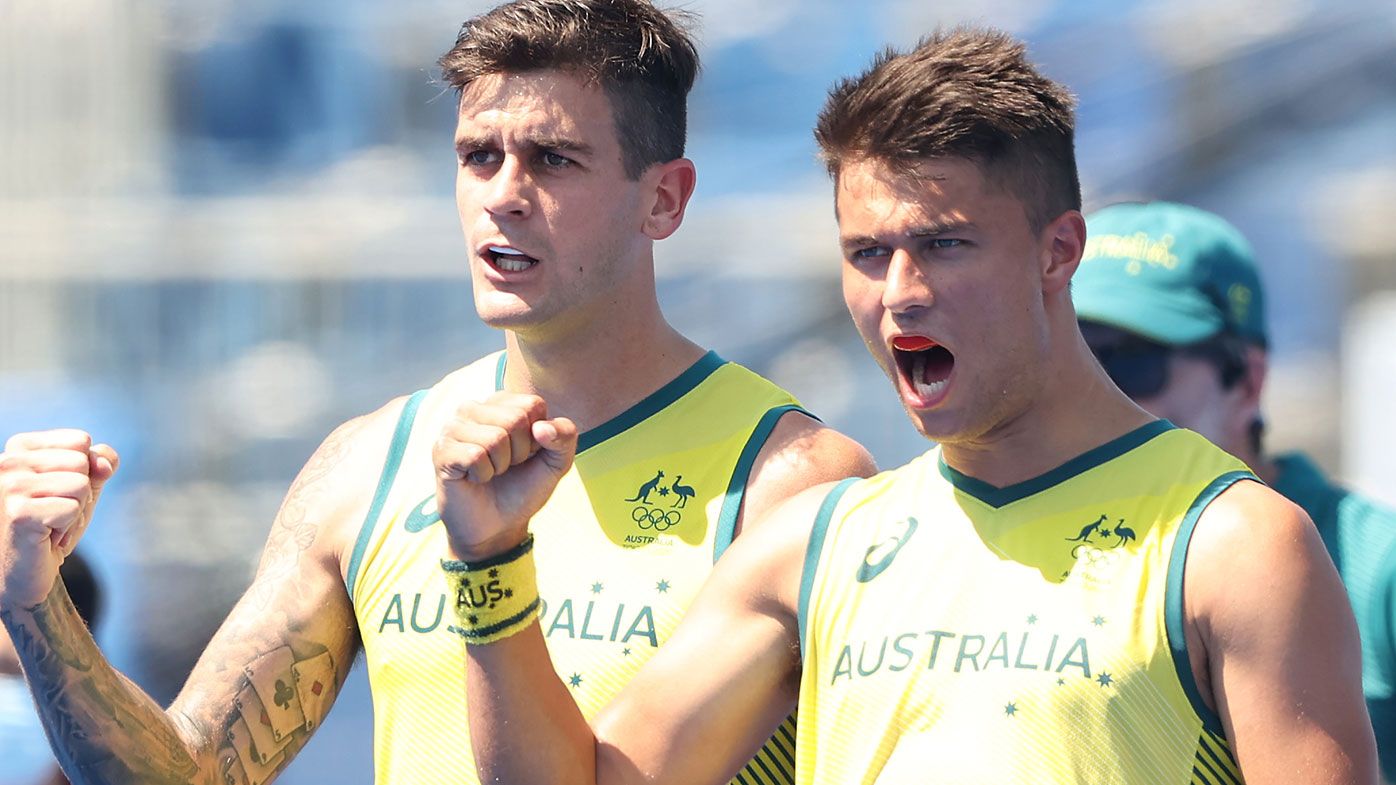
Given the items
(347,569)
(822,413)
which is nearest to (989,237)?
(347,569)

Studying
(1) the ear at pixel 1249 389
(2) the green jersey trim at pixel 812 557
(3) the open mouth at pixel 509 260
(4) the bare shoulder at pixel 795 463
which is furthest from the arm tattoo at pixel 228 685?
(1) the ear at pixel 1249 389

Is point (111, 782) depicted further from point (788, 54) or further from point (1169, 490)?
point (788, 54)

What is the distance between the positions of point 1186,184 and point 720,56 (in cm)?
A: 203

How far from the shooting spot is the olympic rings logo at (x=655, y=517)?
2953mm

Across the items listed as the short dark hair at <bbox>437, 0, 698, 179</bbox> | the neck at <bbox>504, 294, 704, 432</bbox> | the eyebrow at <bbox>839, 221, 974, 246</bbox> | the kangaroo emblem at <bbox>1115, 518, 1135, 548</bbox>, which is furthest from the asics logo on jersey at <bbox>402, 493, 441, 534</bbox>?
the kangaroo emblem at <bbox>1115, 518, 1135, 548</bbox>

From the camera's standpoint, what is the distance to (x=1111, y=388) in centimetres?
257

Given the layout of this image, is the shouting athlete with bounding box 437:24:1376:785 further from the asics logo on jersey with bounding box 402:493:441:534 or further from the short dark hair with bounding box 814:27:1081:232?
the asics logo on jersey with bounding box 402:493:441:534

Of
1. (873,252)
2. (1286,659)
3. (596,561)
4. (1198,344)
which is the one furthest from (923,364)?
(1198,344)

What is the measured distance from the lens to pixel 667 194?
3.22 m

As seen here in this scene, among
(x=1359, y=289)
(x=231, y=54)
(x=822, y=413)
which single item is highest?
(x=231, y=54)

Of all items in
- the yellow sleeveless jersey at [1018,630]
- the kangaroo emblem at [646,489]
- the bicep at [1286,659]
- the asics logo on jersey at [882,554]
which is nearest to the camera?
the bicep at [1286,659]

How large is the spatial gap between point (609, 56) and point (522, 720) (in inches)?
44.8

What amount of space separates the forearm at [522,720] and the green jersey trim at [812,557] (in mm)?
343

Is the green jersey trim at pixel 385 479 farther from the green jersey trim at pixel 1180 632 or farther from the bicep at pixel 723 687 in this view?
the green jersey trim at pixel 1180 632
